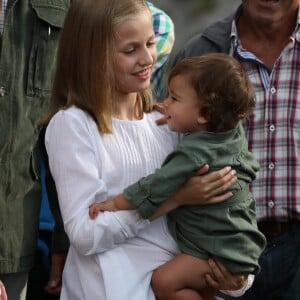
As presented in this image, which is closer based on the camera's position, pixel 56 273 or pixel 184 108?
pixel 184 108

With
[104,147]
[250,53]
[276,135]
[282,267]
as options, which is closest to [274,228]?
[282,267]

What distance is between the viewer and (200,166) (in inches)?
126

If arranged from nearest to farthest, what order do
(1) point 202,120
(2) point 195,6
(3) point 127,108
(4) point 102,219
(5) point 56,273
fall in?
(4) point 102,219 → (1) point 202,120 → (3) point 127,108 → (5) point 56,273 → (2) point 195,6

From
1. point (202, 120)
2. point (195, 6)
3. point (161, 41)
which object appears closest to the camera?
point (202, 120)

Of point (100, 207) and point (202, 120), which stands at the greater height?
point (202, 120)

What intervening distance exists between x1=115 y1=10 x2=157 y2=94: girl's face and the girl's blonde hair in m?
0.02

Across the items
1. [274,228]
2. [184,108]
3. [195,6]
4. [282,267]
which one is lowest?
[282,267]

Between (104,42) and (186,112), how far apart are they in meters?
0.35

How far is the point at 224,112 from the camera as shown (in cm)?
325

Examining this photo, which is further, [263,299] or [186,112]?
[263,299]

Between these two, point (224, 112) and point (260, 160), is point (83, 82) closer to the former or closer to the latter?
point (224, 112)

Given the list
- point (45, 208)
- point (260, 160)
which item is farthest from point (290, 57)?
point (45, 208)

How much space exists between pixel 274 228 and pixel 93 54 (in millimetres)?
1213

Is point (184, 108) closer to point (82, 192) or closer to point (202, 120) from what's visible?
point (202, 120)
